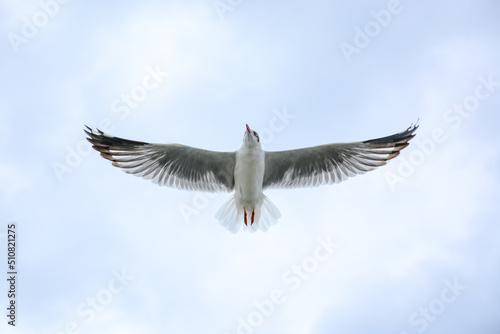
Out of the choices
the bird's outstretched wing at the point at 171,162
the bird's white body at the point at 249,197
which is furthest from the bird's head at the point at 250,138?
the bird's outstretched wing at the point at 171,162

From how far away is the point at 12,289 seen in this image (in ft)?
21.5

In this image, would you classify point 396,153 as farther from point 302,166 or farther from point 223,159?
point 223,159

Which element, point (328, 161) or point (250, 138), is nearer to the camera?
point (250, 138)

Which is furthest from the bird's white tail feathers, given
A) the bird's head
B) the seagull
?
the bird's head

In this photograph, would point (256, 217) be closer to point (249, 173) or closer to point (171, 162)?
point (249, 173)

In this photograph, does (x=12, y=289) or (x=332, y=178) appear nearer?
(x=12, y=289)

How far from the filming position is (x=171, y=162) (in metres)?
6.74

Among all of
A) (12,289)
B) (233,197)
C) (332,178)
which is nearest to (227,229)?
(233,197)

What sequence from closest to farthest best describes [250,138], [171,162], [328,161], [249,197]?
[250,138]
[249,197]
[171,162]
[328,161]

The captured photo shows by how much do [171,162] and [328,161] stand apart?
8.94 ft

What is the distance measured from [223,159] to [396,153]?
9.65ft

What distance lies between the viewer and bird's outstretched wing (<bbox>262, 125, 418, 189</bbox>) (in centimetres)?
668

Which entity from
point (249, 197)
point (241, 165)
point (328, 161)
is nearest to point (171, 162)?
point (241, 165)

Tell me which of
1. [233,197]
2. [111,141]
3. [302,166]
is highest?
[111,141]
